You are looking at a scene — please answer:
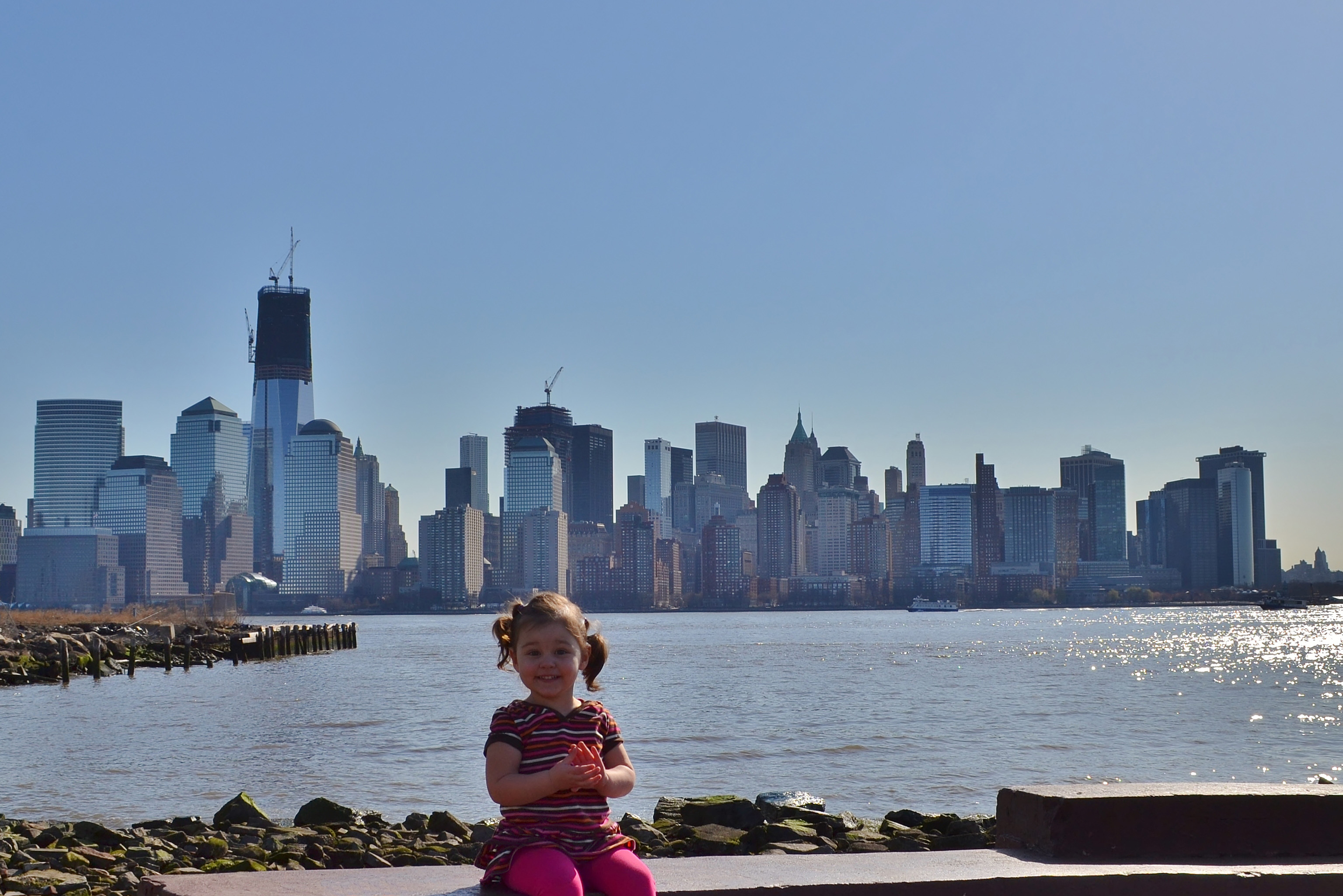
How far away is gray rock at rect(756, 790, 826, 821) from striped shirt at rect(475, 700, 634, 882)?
33.3 ft

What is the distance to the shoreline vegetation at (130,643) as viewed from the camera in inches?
2156

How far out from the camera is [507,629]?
5.79 meters

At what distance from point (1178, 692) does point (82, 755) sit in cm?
3493

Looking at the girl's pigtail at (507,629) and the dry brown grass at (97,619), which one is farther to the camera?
the dry brown grass at (97,619)

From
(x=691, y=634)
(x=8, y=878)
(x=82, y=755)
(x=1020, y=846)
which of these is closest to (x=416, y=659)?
(x=82, y=755)

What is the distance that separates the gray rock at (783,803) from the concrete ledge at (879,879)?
964cm

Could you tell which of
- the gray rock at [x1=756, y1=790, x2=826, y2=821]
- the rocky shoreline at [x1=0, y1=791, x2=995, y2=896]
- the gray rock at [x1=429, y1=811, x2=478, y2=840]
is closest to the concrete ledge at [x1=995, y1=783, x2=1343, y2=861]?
the rocky shoreline at [x1=0, y1=791, x2=995, y2=896]

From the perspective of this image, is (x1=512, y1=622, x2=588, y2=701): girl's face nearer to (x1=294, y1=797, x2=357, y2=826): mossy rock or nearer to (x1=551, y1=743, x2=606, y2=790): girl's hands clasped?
(x1=551, y1=743, x2=606, y2=790): girl's hands clasped

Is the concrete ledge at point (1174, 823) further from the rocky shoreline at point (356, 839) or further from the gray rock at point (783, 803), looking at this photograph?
the gray rock at point (783, 803)

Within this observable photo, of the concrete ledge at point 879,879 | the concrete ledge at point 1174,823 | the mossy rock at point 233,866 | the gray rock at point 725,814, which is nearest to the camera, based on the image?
the concrete ledge at point 879,879

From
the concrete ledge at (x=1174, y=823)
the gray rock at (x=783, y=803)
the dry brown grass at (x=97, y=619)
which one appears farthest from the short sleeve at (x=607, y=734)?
the dry brown grass at (x=97, y=619)

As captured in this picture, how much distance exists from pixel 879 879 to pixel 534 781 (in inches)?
56.4

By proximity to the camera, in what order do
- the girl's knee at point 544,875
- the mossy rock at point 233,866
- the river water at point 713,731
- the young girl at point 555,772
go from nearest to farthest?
the girl's knee at point 544,875, the young girl at point 555,772, the mossy rock at point 233,866, the river water at point 713,731

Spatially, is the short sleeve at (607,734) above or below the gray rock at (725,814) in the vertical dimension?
above
